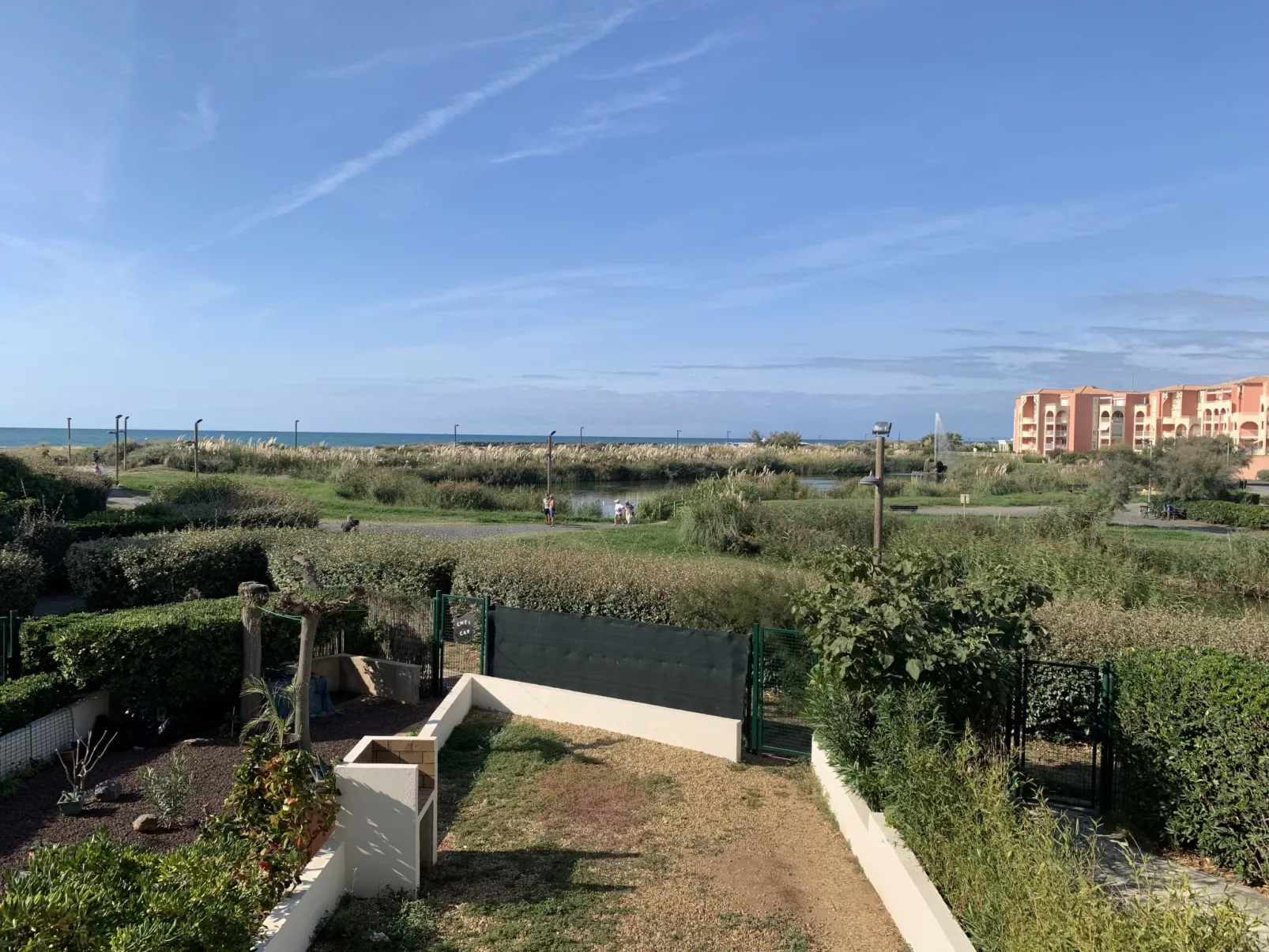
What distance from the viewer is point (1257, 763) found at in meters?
5.53

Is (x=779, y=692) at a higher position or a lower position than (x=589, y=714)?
higher

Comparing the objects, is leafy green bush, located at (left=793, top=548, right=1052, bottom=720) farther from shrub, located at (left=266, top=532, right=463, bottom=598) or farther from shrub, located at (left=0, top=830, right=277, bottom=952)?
shrub, located at (left=266, top=532, right=463, bottom=598)

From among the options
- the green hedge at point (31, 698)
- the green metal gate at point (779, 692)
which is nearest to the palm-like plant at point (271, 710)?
the green hedge at point (31, 698)

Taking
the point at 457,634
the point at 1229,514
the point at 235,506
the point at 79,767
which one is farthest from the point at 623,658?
the point at 1229,514

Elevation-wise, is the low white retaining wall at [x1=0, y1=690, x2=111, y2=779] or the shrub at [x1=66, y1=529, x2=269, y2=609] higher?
the shrub at [x1=66, y1=529, x2=269, y2=609]

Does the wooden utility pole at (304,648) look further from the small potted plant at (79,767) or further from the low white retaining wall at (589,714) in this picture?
the small potted plant at (79,767)

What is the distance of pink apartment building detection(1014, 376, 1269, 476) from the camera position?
68.2 metres

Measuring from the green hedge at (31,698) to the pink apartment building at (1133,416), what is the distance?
75820 millimetres

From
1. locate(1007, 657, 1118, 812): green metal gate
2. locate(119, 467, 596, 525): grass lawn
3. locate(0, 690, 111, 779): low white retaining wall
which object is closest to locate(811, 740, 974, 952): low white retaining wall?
locate(1007, 657, 1118, 812): green metal gate

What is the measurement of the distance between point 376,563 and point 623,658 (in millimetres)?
5659

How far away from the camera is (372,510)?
95.8ft

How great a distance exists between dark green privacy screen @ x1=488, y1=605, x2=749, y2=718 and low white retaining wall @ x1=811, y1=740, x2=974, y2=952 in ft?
6.02

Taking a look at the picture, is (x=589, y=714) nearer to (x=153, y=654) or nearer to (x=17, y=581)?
(x=153, y=654)

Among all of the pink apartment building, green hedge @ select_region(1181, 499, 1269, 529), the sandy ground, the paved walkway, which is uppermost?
the pink apartment building
